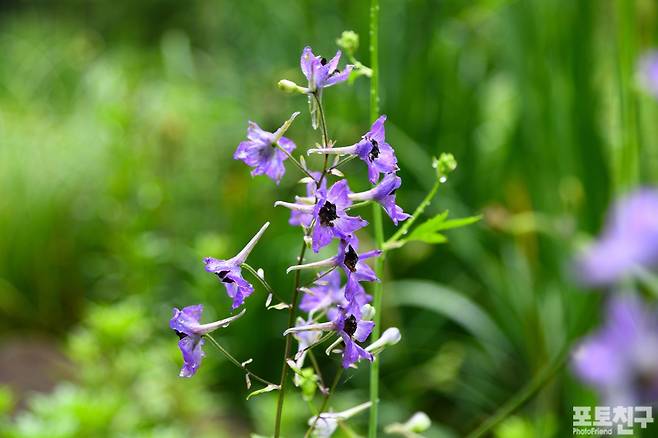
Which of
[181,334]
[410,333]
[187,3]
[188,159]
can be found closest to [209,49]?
[187,3]

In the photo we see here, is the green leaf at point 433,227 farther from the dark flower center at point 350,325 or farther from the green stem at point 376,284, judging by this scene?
the dark flower center at point 350,325

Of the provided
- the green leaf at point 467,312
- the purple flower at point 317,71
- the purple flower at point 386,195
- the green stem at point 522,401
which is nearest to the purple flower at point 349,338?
the purple flower at point 386,195

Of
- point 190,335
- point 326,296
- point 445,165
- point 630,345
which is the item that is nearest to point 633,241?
point 630,345

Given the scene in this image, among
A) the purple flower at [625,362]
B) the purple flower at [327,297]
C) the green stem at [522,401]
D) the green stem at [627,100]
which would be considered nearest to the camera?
the purple flower at [625,362]

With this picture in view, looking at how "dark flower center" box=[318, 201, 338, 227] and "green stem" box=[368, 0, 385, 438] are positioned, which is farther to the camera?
"green stem" box=[368, 0, 385, 438]

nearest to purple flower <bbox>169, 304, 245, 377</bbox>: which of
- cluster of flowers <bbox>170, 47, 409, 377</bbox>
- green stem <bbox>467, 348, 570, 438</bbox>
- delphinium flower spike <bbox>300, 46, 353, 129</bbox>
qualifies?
cluster of flowers <bbox>170, 47, 409, 377</bbox>

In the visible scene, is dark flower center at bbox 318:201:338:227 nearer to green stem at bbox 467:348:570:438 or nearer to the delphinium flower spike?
the delphinium flower spike
